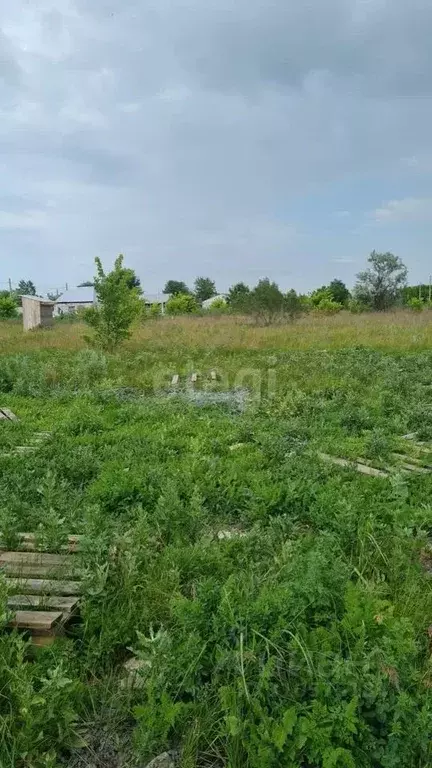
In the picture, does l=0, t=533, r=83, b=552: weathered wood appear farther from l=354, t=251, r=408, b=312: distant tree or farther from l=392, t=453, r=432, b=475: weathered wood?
l=354, t=251, r=408, b=312: distant tree

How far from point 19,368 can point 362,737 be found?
27.0 feet

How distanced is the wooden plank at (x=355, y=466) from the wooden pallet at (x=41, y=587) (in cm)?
222

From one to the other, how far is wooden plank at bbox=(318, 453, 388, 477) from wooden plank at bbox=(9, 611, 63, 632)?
2623 millimetres

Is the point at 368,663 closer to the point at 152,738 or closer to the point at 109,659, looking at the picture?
the point at 152,738

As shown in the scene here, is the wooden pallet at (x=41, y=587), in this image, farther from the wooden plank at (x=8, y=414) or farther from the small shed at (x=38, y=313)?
the small shed at (x=38, y=313)

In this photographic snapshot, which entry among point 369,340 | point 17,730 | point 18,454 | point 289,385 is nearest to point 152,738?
point 17,730

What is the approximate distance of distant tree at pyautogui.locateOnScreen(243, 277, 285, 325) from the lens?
2383 cm

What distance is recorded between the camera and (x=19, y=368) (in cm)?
886

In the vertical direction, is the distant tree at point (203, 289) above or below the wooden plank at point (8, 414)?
above

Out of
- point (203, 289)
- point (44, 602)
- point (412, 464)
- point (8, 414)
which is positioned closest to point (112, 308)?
point (8, 414)

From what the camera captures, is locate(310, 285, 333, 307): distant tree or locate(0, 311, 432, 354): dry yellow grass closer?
locate(0, 311, 432, 354): dry yellow grass

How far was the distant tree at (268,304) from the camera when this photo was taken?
23.8m

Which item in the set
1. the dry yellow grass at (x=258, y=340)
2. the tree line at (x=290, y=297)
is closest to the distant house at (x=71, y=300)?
the tree line at (x=290, y=297)

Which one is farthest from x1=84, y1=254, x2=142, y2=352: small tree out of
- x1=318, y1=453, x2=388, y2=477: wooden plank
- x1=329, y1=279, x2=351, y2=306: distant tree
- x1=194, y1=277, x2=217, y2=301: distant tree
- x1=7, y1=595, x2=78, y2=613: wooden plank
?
x1=194, y1=277, x2=217, y2=301: distant tree
